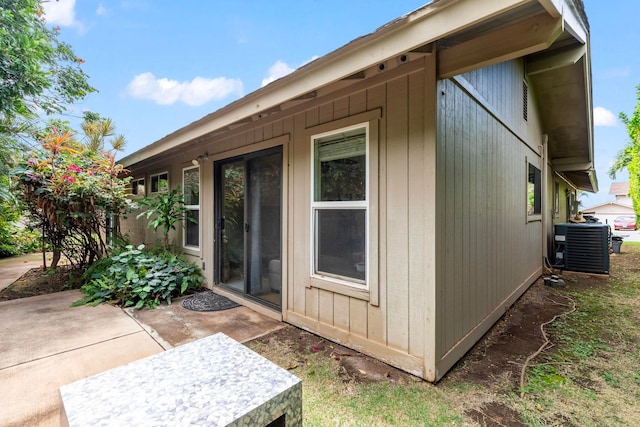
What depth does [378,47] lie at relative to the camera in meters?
1.86

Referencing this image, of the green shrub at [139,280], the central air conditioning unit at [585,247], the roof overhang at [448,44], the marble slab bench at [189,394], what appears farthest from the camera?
the central air conditioning unit at [585,247]

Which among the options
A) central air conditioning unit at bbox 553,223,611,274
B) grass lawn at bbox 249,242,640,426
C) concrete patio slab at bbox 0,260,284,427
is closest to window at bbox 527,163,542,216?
central air conditioning unit at bbox 553,223,611,274

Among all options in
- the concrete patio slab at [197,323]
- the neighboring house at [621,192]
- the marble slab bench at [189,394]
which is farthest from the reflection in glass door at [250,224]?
the neighboring house at [621,192]

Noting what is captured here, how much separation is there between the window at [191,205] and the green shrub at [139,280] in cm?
44

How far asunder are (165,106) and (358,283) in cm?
3917

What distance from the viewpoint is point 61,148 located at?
4.56m

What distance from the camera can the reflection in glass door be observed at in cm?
362

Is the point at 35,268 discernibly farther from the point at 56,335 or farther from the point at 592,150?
the point at 592,150

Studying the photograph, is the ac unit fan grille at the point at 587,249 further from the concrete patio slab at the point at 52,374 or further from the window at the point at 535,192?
the concrete patio slab at the point at 52,374

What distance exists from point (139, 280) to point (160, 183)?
2804 millimetres

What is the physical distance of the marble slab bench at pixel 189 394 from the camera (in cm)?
91

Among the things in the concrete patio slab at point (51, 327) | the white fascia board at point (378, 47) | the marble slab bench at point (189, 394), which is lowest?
the concrete patio slab at point (51, 327)

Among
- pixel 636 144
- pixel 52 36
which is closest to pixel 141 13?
pixel 52 36

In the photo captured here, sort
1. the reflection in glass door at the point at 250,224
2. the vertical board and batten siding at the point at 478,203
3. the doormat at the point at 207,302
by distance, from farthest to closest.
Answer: the doormat at the point at 207,302 → the reflection in glass door at the point at 250,224 → the vertical board and batten siding at the point at 478,203
